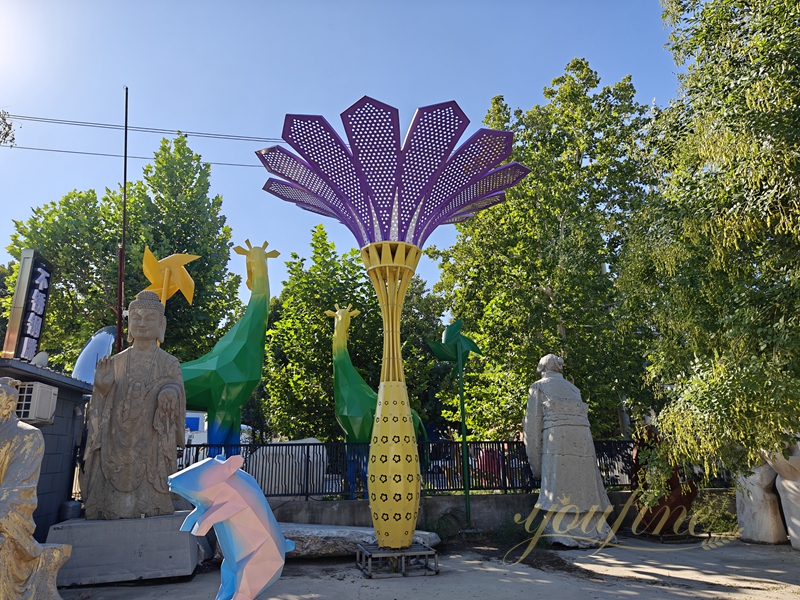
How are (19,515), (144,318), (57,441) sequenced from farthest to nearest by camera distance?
(57,441)
(144,318)
(19,515)

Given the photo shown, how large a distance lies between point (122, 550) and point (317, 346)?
8.15m

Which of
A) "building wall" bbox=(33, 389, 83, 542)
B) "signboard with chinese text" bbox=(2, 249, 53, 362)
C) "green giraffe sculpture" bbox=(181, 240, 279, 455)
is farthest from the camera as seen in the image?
"green giraffe sculpture" bbox=(181, 240, 279, 455)

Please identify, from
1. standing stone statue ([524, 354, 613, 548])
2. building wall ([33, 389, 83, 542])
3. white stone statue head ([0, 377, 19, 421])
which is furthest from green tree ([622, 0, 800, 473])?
building wall ([33, 389, 83, 542])

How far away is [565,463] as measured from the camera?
8945 millimetres

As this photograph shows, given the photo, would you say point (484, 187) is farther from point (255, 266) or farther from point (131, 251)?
point (131, 251)

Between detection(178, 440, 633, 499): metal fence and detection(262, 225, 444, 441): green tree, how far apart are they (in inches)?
155

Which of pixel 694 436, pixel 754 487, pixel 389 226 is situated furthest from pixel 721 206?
pixel 754 487

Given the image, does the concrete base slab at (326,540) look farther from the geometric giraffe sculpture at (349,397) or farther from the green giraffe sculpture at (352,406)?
the geometric giraffe sculpture at (349,397)

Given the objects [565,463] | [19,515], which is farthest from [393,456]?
[19,515]

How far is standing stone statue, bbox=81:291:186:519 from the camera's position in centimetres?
671

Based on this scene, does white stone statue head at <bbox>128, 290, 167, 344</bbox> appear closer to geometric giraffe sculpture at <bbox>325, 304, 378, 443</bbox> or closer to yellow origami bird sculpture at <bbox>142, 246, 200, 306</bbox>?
yellow origami bird sculpture at <bbox>142, 246, 200, 306</bbox>

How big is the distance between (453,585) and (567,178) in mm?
11430

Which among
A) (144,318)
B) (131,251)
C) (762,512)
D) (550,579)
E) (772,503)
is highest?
(131,251)

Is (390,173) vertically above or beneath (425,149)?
beneath
